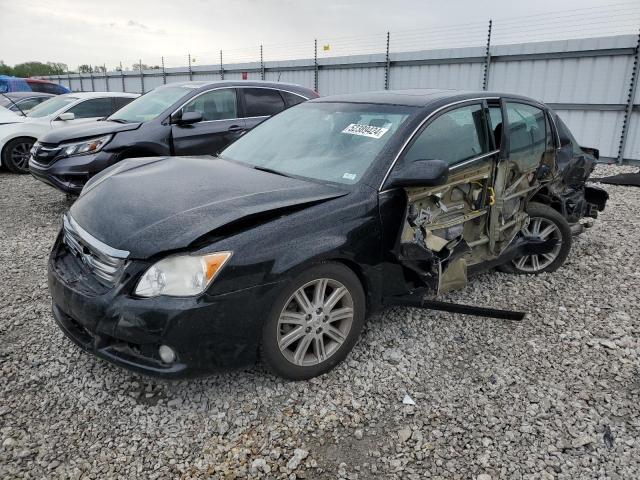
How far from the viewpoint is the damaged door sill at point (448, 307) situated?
3248mm

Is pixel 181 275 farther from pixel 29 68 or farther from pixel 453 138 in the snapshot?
pixel 29 68

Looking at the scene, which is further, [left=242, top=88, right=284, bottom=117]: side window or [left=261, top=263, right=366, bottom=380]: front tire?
[left=242, top=88, right=284, bottom=117]: side window

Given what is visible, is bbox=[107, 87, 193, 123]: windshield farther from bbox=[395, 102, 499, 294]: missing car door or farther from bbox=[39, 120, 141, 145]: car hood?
bbox=[395, 102, 499, 294]: missing car door

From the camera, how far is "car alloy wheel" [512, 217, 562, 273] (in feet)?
14.6

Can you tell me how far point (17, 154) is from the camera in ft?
30.5

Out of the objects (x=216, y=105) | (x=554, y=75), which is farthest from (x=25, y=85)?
(x=554, y=75)

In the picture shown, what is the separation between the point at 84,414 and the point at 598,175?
9.42 metres

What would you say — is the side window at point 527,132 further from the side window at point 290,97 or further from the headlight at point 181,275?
the side window at point 290,97

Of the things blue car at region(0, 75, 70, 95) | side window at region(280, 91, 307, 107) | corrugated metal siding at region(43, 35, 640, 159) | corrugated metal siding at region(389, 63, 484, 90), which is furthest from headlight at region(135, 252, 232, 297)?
blue car at region(0, 75, 70, 95)

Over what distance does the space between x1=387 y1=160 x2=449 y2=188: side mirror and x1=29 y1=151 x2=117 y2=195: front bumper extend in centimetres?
428

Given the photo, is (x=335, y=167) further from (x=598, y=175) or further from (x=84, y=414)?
(x=598, y=175)

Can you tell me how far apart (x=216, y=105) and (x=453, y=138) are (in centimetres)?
420

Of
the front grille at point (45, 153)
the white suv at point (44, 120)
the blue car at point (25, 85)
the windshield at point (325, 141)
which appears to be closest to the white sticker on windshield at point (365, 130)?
the windshield at point (325, 141)

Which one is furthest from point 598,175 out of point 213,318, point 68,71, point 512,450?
point 68,71
